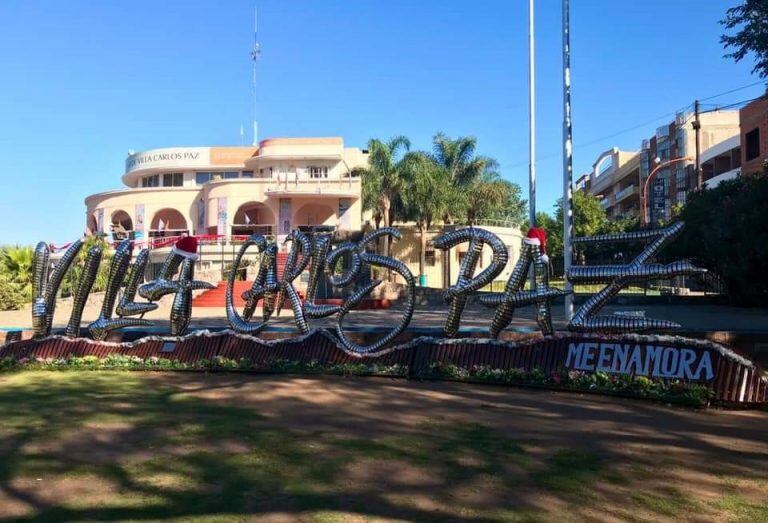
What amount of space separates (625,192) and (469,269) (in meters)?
70.2

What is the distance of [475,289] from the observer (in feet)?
33.5

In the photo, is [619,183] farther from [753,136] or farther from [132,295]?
[132,295]

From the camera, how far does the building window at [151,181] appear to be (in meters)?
51.5

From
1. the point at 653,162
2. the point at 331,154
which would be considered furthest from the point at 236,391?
the point at 653,162

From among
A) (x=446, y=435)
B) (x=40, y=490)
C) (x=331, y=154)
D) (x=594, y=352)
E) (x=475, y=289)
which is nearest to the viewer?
(x=40, y=490)

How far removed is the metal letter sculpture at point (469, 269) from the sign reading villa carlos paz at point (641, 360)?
5.36 feet

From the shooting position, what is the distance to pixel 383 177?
3950cm

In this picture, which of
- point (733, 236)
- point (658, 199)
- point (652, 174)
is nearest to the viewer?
point (733, 236)

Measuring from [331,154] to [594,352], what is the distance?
38025mm

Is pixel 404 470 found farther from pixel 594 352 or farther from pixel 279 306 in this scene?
pixel 279 306

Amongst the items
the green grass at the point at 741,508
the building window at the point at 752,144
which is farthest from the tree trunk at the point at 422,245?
the green grass at the point at 741,508

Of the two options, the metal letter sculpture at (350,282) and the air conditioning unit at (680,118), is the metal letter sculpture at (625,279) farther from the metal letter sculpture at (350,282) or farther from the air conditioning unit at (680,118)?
the air conditioning unit at (680,118)

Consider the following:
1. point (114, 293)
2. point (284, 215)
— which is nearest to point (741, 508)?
point (114, 293)

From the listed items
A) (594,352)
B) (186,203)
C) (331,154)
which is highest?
(331,154)
